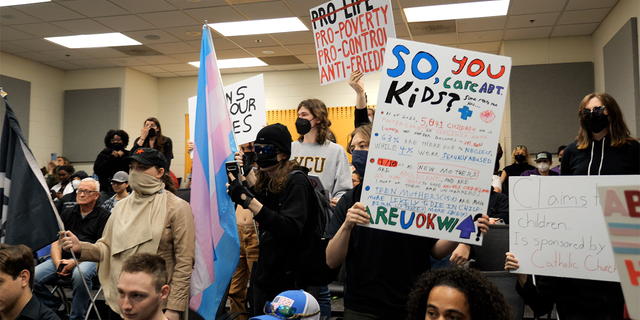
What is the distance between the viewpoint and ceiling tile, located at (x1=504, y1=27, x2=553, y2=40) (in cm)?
897

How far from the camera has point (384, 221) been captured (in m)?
2.12

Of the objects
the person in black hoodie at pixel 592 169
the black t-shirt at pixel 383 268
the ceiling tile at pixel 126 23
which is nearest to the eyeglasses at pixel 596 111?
the person in black hoodie at pixel 592 169

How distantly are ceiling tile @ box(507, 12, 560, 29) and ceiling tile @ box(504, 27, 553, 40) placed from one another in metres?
0.22

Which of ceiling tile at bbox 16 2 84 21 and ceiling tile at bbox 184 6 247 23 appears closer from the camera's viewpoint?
ceiling tile at bbox 16 2 84 21

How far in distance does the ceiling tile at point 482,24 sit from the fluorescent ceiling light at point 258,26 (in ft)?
8.56

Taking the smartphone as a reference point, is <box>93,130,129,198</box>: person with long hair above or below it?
above

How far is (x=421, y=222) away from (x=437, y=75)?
61 centimetres

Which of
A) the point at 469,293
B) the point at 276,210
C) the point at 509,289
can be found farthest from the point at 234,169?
the point at 509,289

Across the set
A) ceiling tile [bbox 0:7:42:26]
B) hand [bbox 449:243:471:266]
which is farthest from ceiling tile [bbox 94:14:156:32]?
hand [bbox 449:243:471:266]

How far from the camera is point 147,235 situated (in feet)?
9.75

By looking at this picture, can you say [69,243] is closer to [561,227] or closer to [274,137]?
[274,137]

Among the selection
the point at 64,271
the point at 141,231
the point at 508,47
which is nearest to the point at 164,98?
the point at 508,47

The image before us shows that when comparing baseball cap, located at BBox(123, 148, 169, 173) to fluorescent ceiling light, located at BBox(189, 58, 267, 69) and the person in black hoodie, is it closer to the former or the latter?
the person in black hoodie

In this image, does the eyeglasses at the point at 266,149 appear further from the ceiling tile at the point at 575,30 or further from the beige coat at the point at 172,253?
the ceiling tile at the point at 575,30
